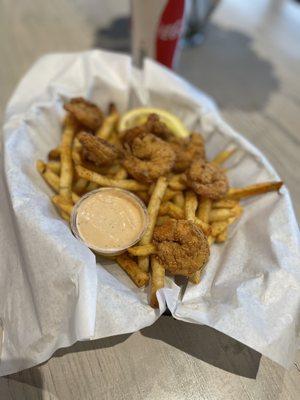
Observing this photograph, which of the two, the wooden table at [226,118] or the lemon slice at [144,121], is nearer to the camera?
the wooden table at [226,118]

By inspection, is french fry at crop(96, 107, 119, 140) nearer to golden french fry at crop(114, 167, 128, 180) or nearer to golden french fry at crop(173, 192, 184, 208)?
golden french fry at crop(114, 167, 128, 180)

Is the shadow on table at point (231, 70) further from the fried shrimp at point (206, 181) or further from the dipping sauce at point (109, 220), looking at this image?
the dipping sauce at point (109, 220)

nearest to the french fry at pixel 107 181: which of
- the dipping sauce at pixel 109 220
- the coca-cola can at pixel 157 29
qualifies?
the dipping sauce at pixel 109 220

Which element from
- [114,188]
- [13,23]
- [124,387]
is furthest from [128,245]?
[13,23]

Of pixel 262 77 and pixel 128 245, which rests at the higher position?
pixel 262 77

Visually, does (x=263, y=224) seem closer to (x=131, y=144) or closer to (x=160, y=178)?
(x=160, y=178)

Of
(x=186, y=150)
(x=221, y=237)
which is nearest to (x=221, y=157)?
(x=186, y=150)

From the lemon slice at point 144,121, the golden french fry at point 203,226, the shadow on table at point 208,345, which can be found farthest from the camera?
the lemon slice at point 144,121

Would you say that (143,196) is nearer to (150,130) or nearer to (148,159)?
(148,159)
